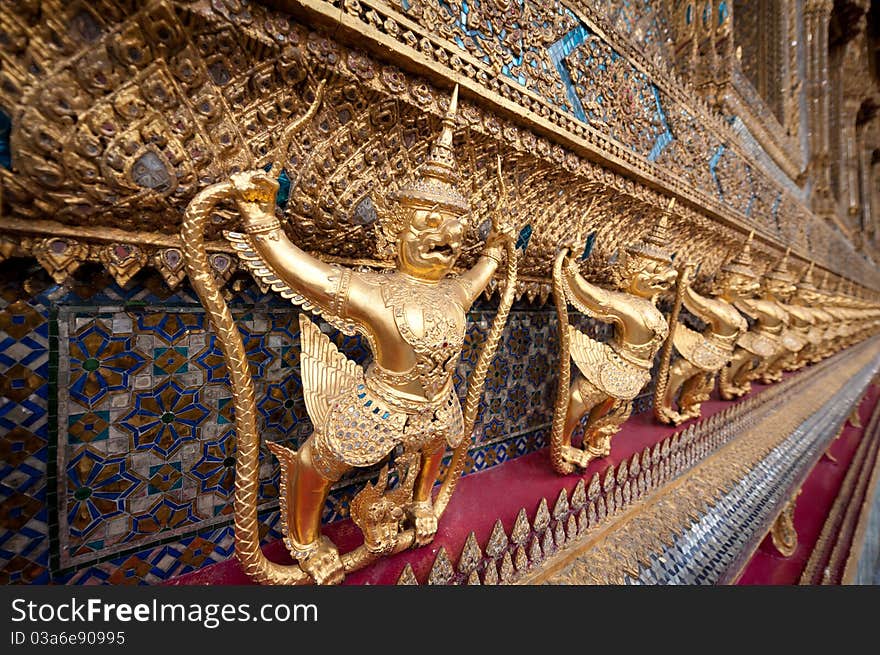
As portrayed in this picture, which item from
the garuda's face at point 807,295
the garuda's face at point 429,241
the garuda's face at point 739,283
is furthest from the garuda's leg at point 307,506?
the garuda's face at point 807,295

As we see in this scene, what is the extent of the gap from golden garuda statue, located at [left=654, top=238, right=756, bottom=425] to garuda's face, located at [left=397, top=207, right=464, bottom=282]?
1.07m

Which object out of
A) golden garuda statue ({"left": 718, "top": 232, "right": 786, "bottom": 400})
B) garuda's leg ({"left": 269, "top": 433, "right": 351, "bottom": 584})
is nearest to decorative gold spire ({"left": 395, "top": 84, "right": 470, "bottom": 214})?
garuda's leg ({"left": 269, "top": 433, "right": 351, "bottom": 584})

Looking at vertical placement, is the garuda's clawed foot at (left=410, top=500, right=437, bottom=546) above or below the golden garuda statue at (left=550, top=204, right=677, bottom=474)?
below

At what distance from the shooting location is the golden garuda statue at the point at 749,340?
1605 mm

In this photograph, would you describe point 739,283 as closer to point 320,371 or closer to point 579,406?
point 579,406

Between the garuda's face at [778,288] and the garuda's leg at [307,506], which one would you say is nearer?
the garuda's leg at [307,506]

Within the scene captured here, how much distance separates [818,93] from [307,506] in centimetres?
553

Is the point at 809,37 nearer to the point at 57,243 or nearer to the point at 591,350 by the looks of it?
the point at 591,350

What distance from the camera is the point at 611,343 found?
1.03 m

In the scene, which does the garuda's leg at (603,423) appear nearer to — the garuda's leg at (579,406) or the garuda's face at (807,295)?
the garuda's leg at (579,406)

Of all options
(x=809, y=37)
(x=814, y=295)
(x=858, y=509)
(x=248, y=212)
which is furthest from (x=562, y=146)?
(x=809, y=37)

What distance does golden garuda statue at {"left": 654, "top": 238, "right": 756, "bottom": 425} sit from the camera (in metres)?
1.34

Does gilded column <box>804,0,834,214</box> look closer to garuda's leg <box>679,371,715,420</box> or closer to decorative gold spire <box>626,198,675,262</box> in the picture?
garuda's leg <box>679,371,715,420</box>

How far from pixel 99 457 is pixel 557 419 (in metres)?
0.87
